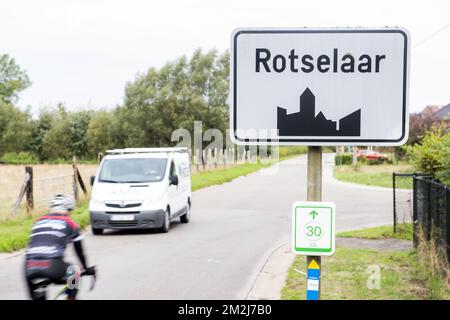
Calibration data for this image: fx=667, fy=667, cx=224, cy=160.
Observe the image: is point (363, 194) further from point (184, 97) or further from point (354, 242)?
point (184, 97)

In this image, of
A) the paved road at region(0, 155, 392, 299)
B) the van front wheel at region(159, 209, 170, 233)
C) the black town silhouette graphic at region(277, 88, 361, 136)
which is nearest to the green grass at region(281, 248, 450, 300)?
the paved road at region(0, 155, 392, 299)

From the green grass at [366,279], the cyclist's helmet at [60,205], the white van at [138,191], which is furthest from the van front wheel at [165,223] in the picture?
the cyclist's helmet at [60,205]

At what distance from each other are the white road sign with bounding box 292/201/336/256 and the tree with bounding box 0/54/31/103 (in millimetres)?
98706

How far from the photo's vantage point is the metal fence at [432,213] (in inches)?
345

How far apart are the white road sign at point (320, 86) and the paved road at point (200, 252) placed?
562 centimetres

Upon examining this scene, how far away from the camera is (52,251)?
6215mm

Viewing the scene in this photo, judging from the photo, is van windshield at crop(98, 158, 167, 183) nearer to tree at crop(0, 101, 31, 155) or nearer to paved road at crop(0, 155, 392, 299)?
paved road at crop(0, 155, 392, 299)

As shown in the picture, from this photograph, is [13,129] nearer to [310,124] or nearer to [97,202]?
[97,202]

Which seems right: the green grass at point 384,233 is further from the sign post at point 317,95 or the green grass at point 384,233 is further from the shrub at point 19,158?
the shrub at point 19,158

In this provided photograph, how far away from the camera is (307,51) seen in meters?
3.39

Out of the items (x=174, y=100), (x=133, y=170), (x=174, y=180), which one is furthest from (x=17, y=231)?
(x=174, y=100)

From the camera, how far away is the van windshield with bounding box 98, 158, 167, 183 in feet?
53.8

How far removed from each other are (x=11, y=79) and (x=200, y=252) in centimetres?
9355
